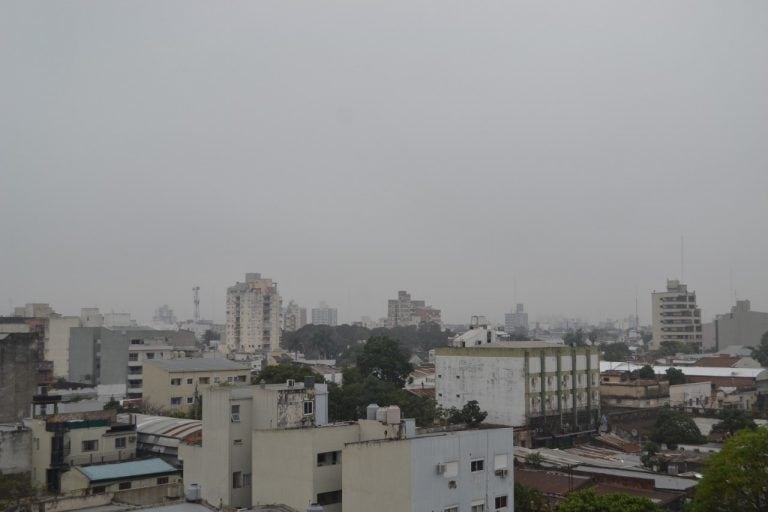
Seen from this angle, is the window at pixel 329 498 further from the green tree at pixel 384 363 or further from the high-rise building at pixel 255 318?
the high-rise building at pixel 255 318

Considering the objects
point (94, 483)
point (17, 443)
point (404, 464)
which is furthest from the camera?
point (17, 443)

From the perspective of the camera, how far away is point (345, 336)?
456ft

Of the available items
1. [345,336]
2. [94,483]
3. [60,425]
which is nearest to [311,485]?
[94,483]

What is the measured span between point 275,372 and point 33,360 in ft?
42.8

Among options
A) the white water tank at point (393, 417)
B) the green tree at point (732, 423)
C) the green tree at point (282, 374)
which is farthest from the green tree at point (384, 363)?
the white water tank at point (393, 417)

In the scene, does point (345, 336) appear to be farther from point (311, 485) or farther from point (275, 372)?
point (311, 485)

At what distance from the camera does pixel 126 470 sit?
26703 millimetres

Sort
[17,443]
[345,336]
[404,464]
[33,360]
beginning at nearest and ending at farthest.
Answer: [404,464] < [17,443] < [33,360] < [345,336]

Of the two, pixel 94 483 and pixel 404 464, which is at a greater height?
pixel 404 464

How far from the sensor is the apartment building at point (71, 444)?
91.8ft

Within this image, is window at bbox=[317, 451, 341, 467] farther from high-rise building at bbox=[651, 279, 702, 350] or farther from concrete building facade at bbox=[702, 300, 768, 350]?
concrete building facade at bbox=[702, 300, 768, 350]

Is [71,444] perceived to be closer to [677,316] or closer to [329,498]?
[329,498]

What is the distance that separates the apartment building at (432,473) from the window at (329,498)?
48.4 inches

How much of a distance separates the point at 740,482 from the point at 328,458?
36.7 ft
